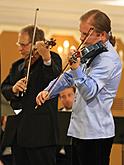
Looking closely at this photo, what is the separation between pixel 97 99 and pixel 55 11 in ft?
12.7

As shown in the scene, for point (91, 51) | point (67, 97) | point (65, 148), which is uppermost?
point (91, 51)

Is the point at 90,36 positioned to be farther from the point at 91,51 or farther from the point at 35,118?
the point at 35,118

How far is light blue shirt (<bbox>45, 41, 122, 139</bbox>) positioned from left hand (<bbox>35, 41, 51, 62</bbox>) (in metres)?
0.28

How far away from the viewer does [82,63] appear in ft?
5.82

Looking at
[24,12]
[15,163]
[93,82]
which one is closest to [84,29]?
[93,82]

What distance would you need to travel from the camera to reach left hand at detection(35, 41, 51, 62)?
2027 millimetres

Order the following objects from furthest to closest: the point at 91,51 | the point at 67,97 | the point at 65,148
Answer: the point at 67,97 → the point at 65,148 → the point at 91,51

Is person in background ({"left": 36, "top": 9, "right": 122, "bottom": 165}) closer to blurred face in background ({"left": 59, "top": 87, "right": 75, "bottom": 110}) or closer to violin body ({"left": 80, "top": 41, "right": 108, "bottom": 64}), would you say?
violin body ({"left": 80, "top": 41, "right": 108, "bottom": 64})

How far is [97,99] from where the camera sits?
5.82 ft

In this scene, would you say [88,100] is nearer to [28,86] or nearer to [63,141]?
[28,86]

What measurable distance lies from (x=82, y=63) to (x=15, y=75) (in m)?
0.64

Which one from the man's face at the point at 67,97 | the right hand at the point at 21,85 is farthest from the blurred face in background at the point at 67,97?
the right hand at the point at 21,85

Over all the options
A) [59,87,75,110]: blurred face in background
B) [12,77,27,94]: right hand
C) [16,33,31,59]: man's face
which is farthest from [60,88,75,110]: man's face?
[12,77,27,94]: right hand

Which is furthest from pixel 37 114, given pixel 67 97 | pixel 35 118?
pixel 67 97
